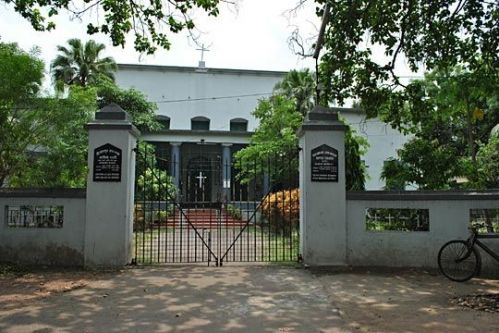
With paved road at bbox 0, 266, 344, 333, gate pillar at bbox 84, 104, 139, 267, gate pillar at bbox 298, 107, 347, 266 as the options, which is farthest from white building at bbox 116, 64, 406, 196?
paved road at bbox 0, 266, 344, 333

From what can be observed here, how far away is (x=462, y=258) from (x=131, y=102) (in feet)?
74.3

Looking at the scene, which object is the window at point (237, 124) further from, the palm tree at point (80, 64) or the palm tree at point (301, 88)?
the palm tree at point (80, 64)

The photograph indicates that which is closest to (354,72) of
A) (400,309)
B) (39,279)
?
(400,309)

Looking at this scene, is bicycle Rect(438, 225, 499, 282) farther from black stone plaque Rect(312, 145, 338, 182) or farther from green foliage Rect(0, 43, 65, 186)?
green foliage Rect(0, 43, 65, 186)

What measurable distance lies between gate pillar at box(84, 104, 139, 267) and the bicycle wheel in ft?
19.0

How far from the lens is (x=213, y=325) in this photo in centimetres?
520

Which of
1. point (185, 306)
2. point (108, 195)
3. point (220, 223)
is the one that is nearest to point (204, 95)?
point (220, 223)

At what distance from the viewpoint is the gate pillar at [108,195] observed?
27.7ft

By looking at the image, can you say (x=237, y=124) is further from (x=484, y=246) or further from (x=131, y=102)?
(x=484, y=246)

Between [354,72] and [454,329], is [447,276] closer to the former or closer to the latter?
[454,329]

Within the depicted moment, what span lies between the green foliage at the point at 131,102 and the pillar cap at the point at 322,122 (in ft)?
61.8

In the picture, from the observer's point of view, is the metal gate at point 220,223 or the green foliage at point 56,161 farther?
the metal gate at point 220,223

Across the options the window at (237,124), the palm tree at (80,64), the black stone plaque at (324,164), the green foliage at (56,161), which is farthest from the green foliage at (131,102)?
the black stone plaque at (324,164)

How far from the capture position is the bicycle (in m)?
7.83
